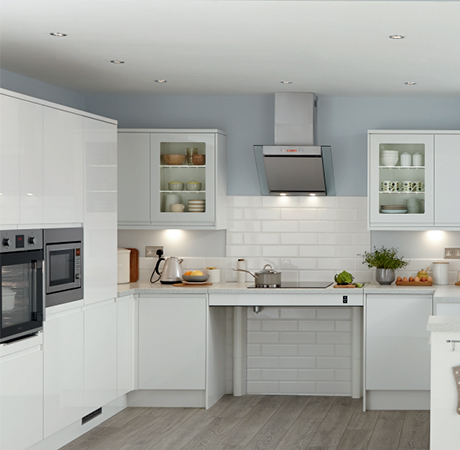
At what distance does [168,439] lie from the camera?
4535 millimetres

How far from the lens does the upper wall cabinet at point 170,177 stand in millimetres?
5520

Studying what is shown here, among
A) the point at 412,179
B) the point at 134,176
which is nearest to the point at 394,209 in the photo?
the point at 412,179

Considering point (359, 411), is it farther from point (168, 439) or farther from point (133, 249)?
point (133, 249)

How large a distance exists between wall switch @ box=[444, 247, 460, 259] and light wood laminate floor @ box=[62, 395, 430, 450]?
1.33 metres

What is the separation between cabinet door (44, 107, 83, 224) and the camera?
404cm

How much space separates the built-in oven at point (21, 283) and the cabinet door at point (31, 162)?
119mm

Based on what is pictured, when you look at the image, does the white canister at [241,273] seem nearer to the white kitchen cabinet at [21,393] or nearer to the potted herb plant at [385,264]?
the potted herb plant at [385,264]

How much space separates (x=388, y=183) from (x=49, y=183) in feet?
9.18

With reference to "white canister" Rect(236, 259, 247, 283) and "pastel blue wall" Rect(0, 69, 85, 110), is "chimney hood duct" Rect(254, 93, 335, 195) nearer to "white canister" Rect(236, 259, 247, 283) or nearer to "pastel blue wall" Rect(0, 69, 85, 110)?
"white canister" Rect(236, 259, 247, 283)

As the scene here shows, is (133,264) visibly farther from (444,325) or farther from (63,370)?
(444,325)

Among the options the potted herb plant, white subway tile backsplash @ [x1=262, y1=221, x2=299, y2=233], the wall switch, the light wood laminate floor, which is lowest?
the light wood laminate floor

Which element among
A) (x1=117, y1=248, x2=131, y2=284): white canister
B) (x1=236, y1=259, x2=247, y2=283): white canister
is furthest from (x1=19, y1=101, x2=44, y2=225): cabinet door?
(x1=236, y1=259, x2=247, y2=283): white canister

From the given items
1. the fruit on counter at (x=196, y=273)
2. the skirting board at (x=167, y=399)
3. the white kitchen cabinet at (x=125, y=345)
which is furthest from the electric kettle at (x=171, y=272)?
the skirting board at (x=167, y=399)

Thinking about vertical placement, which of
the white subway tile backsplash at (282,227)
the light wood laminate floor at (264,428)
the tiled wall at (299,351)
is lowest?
the light wood laminate floor at (264,428)
